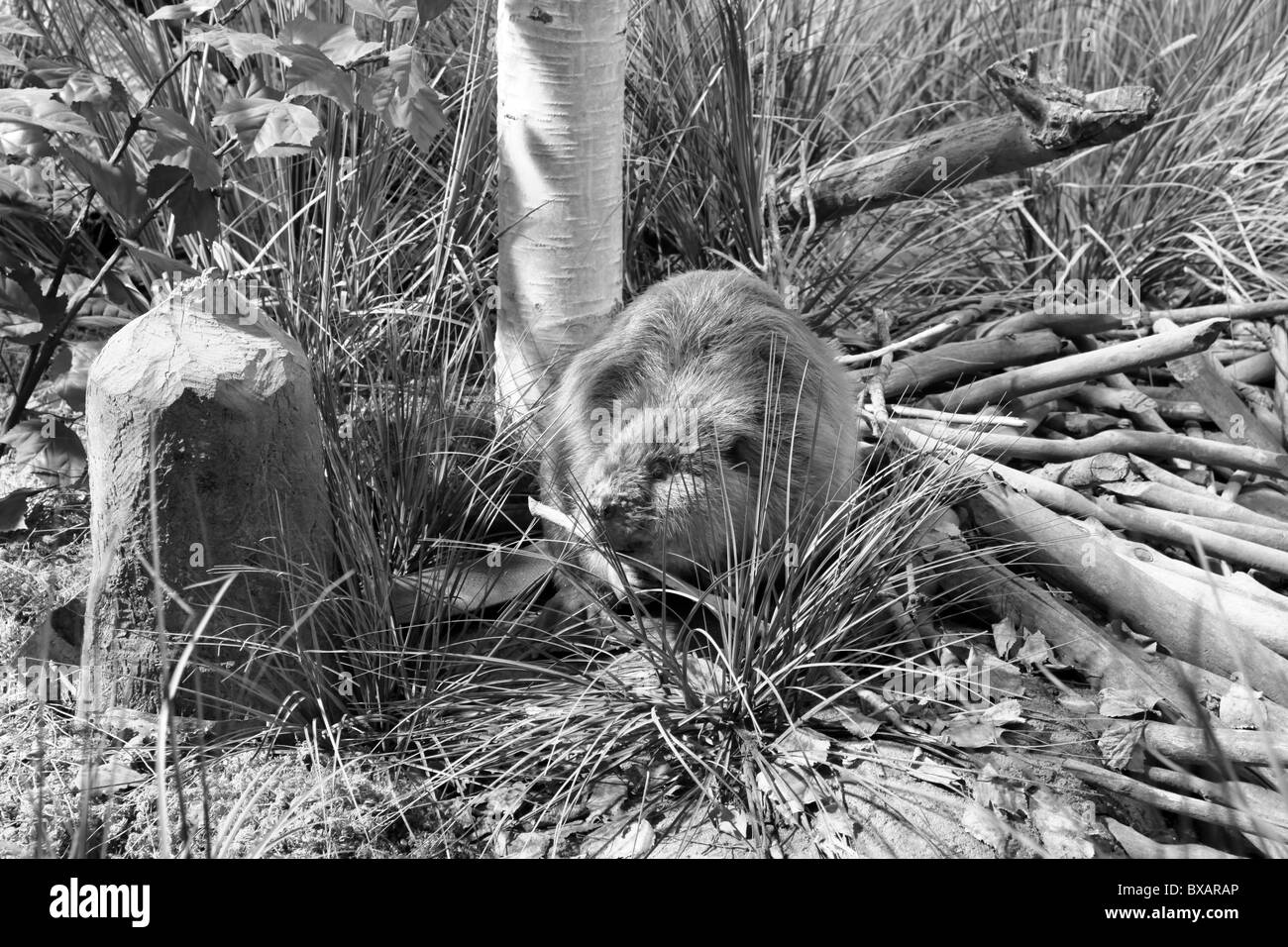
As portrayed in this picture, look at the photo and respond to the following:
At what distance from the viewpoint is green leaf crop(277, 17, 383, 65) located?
10.3ft

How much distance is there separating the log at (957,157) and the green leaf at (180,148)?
8.74 feet

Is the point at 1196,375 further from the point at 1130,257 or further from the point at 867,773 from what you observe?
the point at 867,773

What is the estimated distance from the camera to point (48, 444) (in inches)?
142

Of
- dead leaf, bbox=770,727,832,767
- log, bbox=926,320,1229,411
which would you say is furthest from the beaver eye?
log, bbox=926,320,1229,411

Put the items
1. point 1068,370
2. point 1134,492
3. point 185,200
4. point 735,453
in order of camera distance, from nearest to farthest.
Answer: point 185,200
point 735,453
point 1134,492
point 1068,370

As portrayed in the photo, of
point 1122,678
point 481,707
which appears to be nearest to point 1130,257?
point 1122,678

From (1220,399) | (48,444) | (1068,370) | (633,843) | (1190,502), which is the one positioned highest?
(1068,370)

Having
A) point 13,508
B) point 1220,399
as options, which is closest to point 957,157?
point 1220,399

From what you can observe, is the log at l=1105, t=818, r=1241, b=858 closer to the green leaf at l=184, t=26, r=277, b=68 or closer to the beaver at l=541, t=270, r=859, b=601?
the beaver at l=541, t=270, r=859, b=601

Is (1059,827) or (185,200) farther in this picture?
(185,200)

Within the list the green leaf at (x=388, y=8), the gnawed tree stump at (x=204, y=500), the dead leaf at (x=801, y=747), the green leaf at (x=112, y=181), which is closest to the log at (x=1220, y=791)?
the dead leaf at (x=801, y=747)

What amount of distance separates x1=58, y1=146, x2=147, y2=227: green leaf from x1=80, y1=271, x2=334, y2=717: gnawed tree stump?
0.34m

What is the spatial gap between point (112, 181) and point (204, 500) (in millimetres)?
987

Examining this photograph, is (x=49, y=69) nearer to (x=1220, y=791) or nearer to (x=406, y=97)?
(x=406, y=97)
